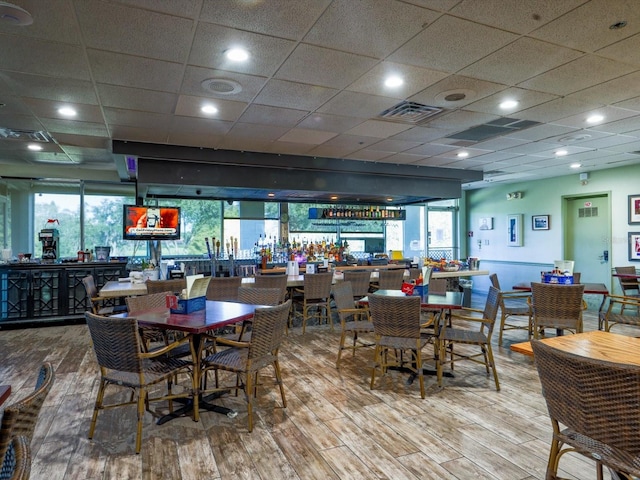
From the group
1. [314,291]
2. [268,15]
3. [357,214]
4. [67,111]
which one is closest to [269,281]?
[314,291]

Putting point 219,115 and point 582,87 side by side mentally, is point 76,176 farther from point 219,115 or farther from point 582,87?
point 582,87

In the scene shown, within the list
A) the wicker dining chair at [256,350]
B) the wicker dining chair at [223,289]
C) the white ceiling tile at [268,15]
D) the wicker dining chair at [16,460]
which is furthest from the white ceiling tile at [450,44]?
the wicker dining chair at [223,289]

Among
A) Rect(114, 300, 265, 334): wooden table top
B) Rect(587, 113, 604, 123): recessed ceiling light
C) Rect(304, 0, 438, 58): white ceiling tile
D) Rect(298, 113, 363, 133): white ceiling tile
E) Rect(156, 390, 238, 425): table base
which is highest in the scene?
Rect(587, 113, 604, 123): recessed ceiling light

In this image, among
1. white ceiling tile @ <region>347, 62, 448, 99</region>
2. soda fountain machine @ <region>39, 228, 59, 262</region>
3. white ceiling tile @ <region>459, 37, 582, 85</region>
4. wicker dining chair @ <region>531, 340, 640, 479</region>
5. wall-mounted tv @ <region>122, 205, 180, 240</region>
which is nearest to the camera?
wicker dining chair @ <region>531, 340, 640, 479</region>

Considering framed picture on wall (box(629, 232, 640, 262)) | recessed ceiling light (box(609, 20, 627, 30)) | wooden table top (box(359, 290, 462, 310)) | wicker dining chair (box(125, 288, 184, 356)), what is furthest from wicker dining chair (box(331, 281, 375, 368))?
framed picture on wall (box(629, 232, 640, 262))

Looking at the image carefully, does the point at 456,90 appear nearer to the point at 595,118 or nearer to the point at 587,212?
the point at 595,118

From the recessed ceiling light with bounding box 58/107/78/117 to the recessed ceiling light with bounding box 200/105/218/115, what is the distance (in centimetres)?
147

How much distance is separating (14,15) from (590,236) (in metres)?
10.3

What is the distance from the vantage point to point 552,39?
9.83ft

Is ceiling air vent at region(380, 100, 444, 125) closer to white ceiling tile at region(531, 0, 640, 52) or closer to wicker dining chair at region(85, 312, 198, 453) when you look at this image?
white ceiling tile at region(531, 0, 640, 52)

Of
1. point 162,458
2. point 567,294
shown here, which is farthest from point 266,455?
point 567,294

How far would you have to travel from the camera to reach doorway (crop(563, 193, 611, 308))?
850 centimetres

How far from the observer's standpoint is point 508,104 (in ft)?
14.5

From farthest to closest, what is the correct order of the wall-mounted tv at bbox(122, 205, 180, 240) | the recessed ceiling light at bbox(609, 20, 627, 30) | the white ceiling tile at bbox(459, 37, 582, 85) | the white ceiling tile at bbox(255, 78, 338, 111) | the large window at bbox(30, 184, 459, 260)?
the large window at bbox(30, 184, 459, 260) → the wall-mounted tv at bbox(122, 205, 180, 240) → the white ceiling tile at bbox(255, 78, 338, 111) → the white ceiling tile at bbox(459, 37, 582, 85) → the recessed ceiling light at bbox(609, 20, 627, 30)
